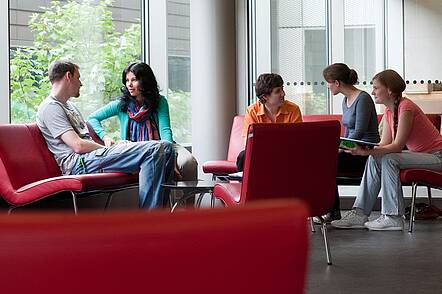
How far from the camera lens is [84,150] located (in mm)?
6387

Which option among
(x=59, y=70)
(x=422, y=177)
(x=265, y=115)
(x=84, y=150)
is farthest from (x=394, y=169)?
(x=59, y=70)

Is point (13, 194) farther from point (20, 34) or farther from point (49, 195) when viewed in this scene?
point (20, 34)

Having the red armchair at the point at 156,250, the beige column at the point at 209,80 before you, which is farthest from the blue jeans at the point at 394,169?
the red armchair at the point at 156,250

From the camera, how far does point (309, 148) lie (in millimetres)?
4680

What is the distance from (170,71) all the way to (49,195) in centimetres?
366

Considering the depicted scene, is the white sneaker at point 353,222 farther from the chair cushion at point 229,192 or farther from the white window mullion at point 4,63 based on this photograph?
the white window mullion at point 4,63

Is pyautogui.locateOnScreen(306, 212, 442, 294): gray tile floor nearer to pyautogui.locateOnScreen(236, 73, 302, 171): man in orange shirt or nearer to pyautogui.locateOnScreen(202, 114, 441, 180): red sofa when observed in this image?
pyautogui.locateOnScreen(202, 114, 441, 180): red sofa

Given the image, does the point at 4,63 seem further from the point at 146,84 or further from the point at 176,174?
the point at 176,174

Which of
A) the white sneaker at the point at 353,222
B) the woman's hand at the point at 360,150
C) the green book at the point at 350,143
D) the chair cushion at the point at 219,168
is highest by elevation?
the green book at the point at 350,143

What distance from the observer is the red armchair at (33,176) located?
5797 mm

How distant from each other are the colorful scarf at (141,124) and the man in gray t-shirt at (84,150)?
1.68 feet

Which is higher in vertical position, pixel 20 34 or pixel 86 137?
pixel 20 34

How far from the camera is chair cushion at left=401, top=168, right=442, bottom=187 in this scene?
6.52 meters

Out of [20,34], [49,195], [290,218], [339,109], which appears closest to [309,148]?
[49,195]
